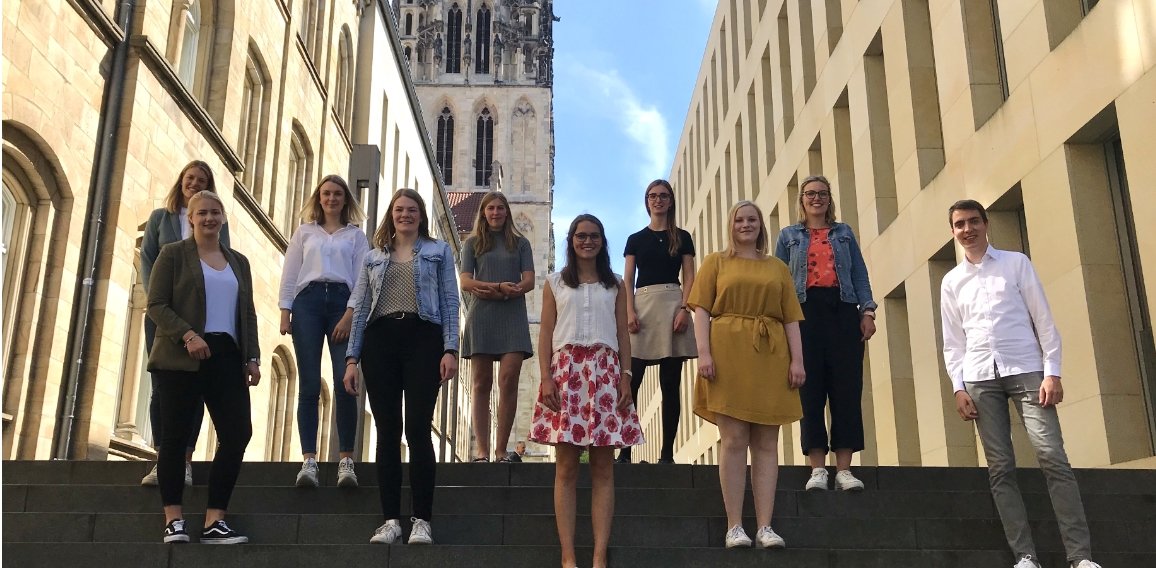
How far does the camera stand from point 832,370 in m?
6.75

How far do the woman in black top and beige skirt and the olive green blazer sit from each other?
2.96m

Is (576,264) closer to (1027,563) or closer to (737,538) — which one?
(737,538)

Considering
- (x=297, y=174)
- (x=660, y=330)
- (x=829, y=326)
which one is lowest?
(x=829, y=326)

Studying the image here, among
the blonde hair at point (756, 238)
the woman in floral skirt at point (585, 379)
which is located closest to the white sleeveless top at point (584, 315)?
the woman in floral skirt at point (585, 379)

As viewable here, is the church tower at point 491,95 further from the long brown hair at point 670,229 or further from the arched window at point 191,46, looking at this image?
the long brown hair at point 670,229

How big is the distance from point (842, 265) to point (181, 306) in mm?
4418

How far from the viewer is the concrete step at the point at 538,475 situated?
6941mm

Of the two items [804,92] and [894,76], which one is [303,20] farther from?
[894,76]

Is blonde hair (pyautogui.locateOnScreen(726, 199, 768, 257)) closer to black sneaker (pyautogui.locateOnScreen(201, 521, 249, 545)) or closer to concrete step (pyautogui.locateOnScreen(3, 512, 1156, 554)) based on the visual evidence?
concrete step (pyautogui.locateOnScreen(3, 512, 1156, 554))

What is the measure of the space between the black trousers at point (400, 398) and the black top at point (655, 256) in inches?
97.7

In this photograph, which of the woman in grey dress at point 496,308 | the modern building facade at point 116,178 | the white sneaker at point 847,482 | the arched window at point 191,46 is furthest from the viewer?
the arched window at point 191,46

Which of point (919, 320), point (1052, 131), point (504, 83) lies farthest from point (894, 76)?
point (504, 83)

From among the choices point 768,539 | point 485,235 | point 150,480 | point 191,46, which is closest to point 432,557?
point 768,539

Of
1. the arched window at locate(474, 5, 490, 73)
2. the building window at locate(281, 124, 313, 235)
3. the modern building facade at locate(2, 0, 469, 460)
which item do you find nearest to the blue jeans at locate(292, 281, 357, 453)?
the modern building facade at locate(2, 0, 469, 460)
